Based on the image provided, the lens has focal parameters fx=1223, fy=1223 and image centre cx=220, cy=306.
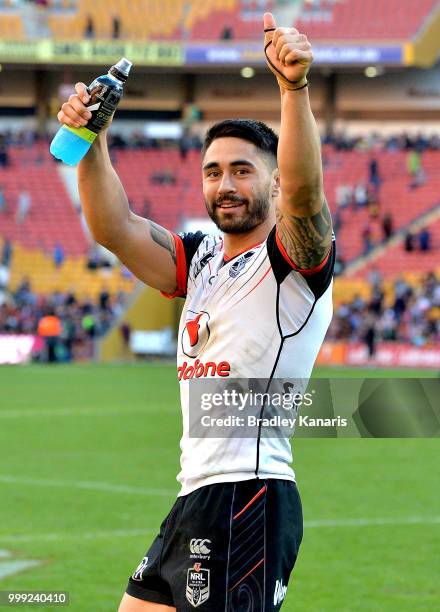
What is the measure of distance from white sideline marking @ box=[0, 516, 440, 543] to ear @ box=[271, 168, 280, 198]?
5633 millimetres

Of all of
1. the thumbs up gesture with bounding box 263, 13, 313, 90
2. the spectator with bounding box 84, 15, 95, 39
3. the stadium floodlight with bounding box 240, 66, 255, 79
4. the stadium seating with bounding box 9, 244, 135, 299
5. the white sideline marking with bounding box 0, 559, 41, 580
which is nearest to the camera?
the thumbs up gesture with bounding box 263, 13, 313, 90

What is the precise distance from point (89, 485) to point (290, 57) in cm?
868

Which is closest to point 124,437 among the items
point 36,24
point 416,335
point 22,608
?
point 22,608

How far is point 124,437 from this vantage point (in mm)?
15797

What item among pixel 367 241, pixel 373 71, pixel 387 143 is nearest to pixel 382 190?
pixel 387 143

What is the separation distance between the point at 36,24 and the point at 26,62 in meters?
2.16

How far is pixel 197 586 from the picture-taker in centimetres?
387

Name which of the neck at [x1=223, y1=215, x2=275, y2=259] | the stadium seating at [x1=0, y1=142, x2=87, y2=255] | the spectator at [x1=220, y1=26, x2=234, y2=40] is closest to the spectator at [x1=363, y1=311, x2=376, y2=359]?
the stadium seating at [x1=0, y1=142, x2=87, y2=255]

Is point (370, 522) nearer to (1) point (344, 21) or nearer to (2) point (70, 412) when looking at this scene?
(2) point (70, 412)

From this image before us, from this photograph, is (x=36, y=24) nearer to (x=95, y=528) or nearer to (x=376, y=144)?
(x=376, y=144)

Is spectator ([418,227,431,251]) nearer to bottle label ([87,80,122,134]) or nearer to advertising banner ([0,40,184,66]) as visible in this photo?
advertising banner ([0,40,184,66])

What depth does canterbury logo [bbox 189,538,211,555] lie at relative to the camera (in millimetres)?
3893

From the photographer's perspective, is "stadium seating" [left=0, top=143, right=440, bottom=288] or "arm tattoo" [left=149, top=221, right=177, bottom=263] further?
"stadium seating" [left=0, top=143, right=440, bottom=288]

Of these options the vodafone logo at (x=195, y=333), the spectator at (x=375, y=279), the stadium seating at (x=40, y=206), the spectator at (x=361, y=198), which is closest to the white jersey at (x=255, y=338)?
the vodafone logo at (x=195, y=333)
